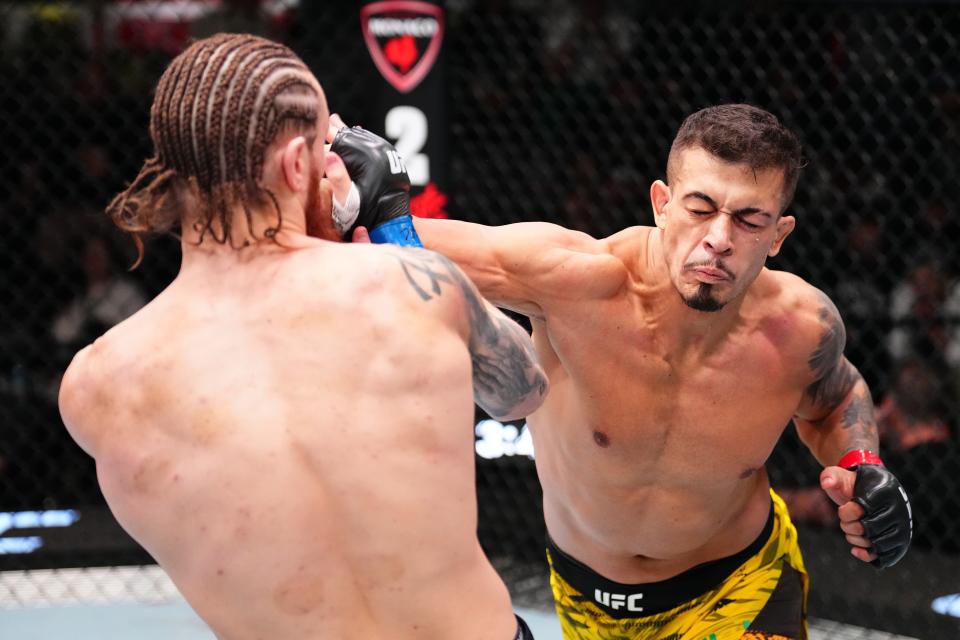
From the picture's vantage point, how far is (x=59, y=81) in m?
3.60

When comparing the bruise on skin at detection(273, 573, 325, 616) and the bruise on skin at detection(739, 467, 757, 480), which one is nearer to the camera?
the bruise on skin at detection(273, 573, 325, 616)

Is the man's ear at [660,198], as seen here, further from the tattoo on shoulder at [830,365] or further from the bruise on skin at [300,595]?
the bruise on skin at [300,595]

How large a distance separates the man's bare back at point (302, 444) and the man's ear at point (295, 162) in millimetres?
69

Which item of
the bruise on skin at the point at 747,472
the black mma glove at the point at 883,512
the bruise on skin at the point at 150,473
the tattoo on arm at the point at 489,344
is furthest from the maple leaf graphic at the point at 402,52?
the bruise on skin at the point at 150,473

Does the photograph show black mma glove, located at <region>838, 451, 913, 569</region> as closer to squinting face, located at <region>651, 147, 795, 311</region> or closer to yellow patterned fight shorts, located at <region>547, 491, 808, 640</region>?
yellow patterned fight shorts, located at <region>547, 491, 808, 640</region>

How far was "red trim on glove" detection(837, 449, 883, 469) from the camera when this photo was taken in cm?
201

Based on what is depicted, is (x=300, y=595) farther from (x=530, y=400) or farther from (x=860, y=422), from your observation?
(x=860, y=422)

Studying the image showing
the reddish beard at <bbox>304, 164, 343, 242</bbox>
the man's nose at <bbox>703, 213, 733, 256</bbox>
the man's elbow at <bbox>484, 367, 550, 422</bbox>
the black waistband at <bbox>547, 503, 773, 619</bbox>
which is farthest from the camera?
the black waistband at <bbox>547, 503, 773, 619</bbox>

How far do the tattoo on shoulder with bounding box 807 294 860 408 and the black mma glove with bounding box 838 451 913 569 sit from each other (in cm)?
16

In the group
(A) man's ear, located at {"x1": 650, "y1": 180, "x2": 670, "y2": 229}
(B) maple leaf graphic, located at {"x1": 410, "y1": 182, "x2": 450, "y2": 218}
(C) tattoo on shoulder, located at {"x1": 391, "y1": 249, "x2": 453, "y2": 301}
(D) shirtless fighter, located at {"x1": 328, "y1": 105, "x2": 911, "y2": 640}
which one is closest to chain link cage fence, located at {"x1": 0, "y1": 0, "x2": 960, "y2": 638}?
(B) maple leaf graphic, located at {"x1": 410, "y1": 182, "x2": 450, "y2": 218}

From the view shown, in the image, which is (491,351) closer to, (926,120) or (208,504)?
(208,504)

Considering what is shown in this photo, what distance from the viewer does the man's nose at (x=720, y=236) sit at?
1.77 meters

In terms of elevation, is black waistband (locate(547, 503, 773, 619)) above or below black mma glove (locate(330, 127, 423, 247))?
below

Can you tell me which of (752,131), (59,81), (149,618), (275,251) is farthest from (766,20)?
(275,251)
